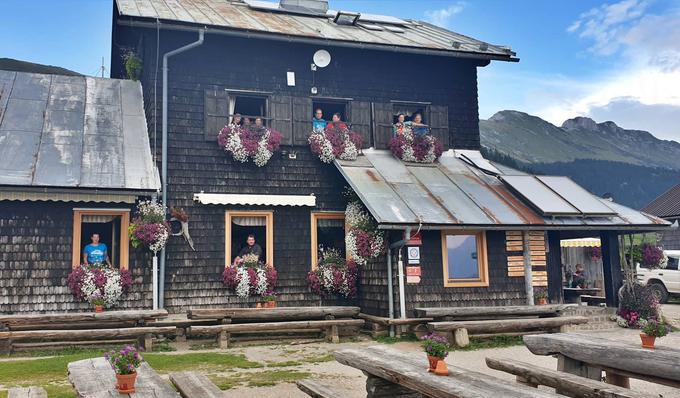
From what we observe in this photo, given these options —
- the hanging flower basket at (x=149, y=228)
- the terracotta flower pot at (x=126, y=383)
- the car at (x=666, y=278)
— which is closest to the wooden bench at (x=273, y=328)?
the hanging flower basket at (x=149, y=228)

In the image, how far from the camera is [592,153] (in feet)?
437

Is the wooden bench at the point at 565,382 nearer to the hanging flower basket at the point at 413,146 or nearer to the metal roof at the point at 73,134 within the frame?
the metal roof at the point at 73,134

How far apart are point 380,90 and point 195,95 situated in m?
4.70

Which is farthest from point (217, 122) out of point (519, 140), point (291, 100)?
point (519, 140)

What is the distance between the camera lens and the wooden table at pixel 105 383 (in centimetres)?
475

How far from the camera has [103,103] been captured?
14.4 meters

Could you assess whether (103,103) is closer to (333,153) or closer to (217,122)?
(217,122)

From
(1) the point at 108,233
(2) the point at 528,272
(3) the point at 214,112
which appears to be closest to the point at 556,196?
(2) the point at 528,272

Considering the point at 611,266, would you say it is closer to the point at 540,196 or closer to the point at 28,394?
the point at 540,196

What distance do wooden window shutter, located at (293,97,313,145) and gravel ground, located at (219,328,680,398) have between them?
507cm

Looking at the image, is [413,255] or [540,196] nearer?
[413,255]

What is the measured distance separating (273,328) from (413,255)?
3.24 metres

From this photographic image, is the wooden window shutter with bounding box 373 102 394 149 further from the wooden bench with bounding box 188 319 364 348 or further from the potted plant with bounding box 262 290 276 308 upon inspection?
the wooden bench with bounding box 188 319 364 348

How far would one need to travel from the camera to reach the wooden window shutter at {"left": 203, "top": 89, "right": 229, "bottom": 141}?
46.3ft
